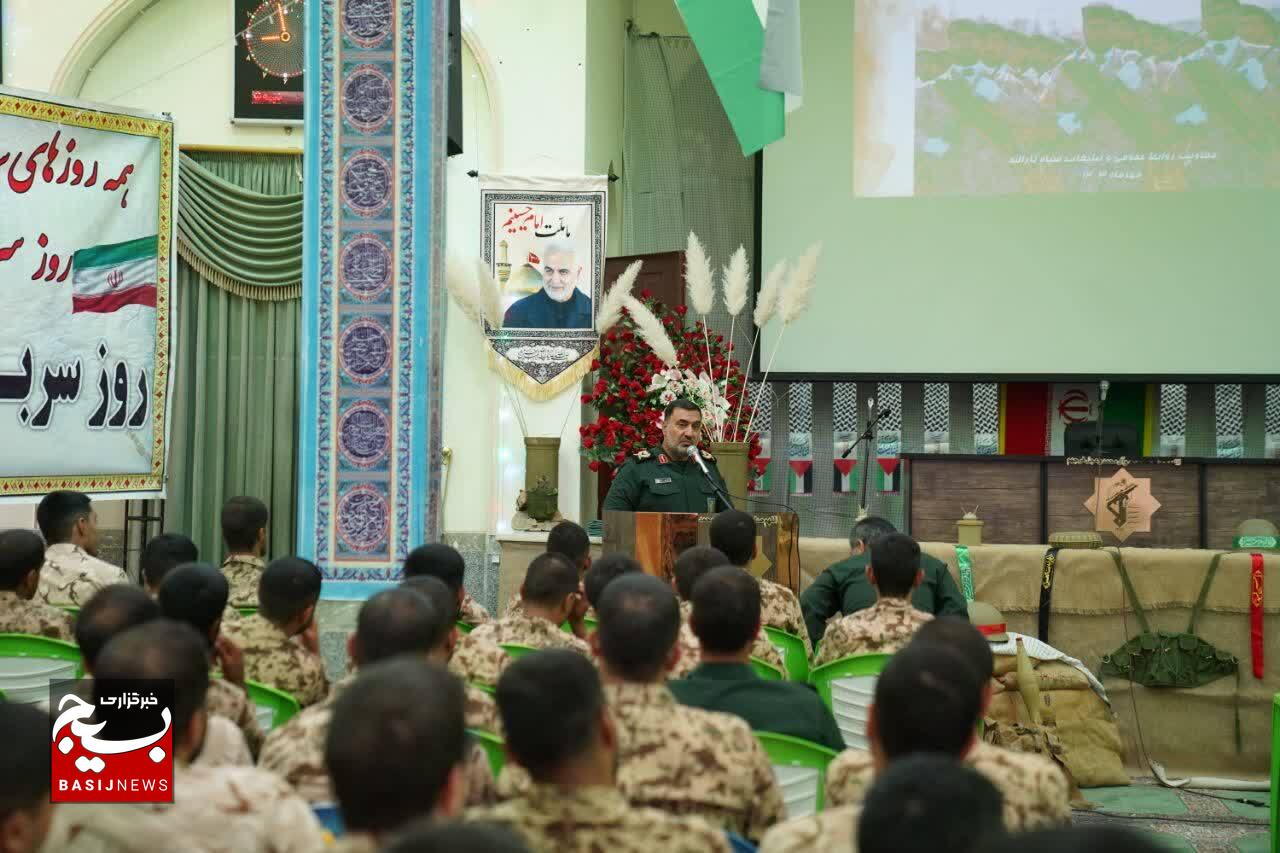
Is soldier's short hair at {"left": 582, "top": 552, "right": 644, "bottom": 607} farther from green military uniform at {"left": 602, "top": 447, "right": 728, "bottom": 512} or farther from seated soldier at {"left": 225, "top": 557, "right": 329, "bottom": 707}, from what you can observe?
green military uniform at {"left": 602, "top": 447, "right": 728, "bottom": 512}

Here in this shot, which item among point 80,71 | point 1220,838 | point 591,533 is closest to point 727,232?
point 591,533

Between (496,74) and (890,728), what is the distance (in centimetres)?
762

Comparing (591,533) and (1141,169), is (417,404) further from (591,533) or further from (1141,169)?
(1141,169)

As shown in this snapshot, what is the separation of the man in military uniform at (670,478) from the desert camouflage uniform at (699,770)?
138 inches

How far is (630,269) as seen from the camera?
27.4 feet

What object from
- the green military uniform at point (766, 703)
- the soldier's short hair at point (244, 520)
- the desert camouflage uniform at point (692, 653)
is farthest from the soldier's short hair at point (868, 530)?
the green military uniform at point (766, 703)

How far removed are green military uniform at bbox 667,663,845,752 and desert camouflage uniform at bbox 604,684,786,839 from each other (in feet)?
1.49

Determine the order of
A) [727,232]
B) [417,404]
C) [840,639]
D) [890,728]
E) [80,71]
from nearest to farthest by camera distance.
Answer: [890,728]
[840,639]
[417,404]
[80,71]
[727,232]

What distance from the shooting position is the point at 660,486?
5.91 meters

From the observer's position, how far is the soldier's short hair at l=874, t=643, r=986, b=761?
6.48 ft

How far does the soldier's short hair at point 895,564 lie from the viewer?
13.1 feet

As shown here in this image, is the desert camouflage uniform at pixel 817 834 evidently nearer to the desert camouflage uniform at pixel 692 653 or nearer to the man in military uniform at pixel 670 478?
the desert camouflage uniform at pixel 692 653

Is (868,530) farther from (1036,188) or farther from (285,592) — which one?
(1036,188)

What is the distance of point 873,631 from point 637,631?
5.16ft
